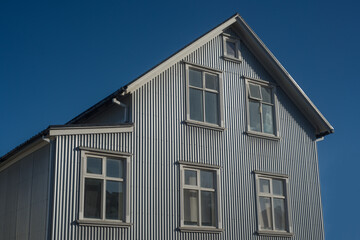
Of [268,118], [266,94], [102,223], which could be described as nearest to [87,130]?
[102,223]

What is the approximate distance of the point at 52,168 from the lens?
649 inches

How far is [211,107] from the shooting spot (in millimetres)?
20891

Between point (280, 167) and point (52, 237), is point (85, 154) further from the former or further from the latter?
point (280, 167)

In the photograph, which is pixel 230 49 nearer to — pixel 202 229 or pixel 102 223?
pixel 202 229

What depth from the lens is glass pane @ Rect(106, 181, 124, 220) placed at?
676 inches

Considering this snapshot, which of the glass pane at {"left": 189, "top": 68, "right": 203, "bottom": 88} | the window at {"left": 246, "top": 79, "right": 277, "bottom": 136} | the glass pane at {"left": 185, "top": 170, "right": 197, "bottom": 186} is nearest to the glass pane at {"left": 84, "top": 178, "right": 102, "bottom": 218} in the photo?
the glass pane at {"left": 185, "top": 170, "right": 197, "bottom": 186}

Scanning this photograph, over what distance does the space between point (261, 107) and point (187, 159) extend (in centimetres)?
459

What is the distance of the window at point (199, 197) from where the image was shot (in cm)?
1889

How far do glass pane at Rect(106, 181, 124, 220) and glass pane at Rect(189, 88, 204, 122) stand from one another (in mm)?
4195

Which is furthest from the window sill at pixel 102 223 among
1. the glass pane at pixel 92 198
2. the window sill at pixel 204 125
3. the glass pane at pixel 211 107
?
the glass pane at pixel 211 107

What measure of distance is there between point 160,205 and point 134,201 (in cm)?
101

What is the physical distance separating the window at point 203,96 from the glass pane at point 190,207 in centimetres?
262

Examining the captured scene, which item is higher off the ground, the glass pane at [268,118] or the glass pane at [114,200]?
the glass pane at [268,118]

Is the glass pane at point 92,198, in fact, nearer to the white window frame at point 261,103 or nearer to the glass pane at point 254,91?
the white window frame at point 261,103
